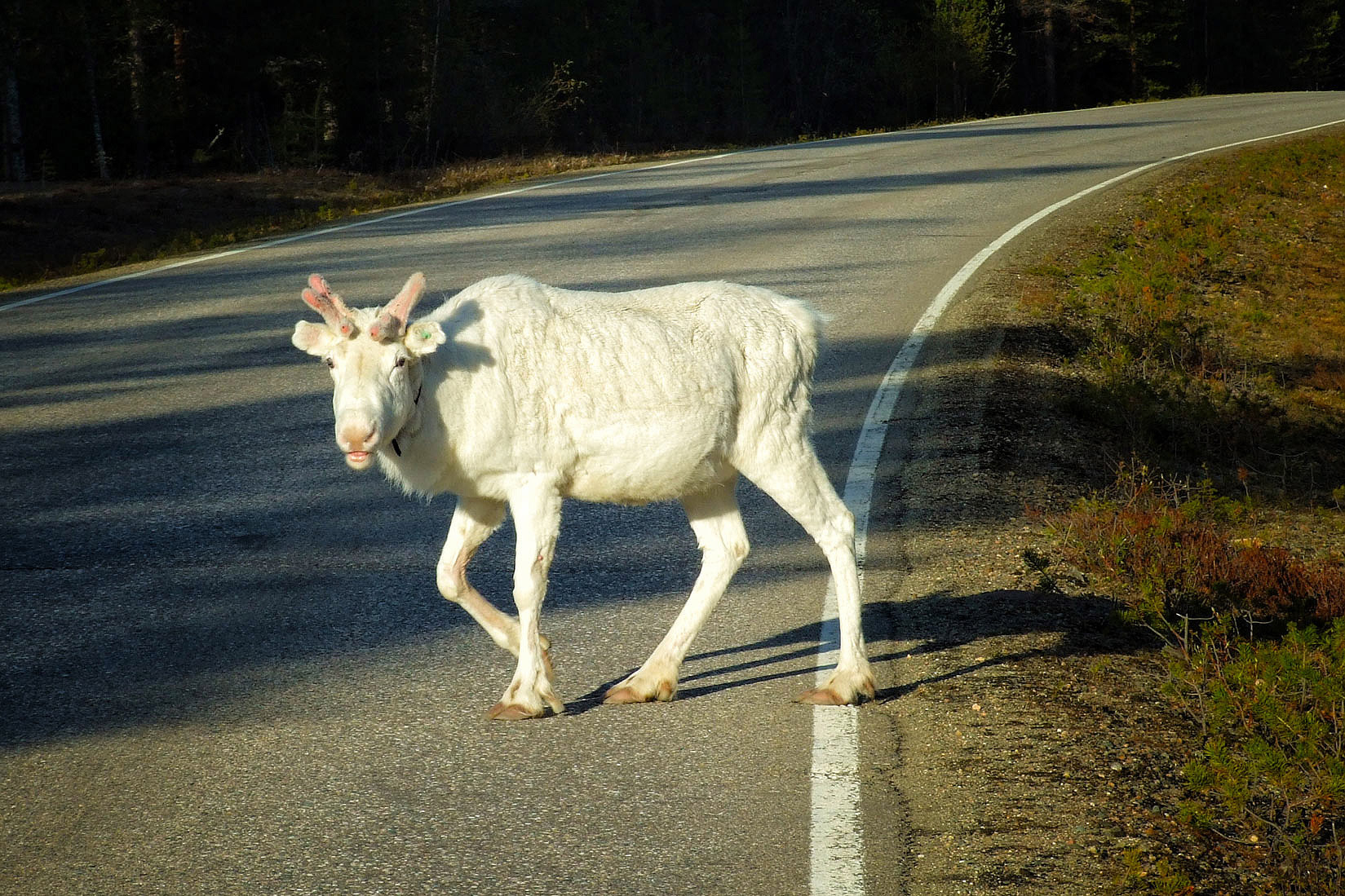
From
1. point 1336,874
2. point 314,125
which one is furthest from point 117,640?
point 314,125

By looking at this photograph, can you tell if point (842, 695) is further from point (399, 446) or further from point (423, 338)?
point (423, 338)

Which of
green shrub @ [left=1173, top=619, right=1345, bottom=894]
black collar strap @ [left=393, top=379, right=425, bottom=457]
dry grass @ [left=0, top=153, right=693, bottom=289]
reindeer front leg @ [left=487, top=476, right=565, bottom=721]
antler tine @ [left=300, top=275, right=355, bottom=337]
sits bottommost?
green shrub @ [left=1173, top=619, right=1345, bottom=894]

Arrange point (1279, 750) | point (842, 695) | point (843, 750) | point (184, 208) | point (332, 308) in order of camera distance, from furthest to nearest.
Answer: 1. point (184, 208)
2. point (842, 695)
3. point (843, 750)
4. point (332, 308)
5. point (1279, 750)

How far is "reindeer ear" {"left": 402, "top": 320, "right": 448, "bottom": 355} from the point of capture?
481cm

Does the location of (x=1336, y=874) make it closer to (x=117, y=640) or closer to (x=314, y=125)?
(x=117, y=640)

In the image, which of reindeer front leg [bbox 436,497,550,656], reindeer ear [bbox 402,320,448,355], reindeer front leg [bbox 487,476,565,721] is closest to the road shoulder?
reindeer front leg [bbox 487,476,565,721]

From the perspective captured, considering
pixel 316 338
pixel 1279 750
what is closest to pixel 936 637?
pixel 1279 750

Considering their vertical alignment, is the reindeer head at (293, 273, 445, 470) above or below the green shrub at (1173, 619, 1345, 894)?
above

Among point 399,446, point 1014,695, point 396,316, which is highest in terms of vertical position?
point 396,316

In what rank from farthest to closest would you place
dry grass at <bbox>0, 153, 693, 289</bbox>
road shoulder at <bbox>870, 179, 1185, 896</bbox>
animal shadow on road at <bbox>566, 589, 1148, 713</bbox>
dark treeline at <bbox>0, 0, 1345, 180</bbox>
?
1. dark treeline at <bbox>0, 0, 1345, 180</bbox>
2. dry grass at <bbox>0, 153, 693, 289</bbox>
3. animal shadow on road at <bbox>566, 589, 1148, 713</bbox>
4. road shoulder at <bbox>870, 179, 1185, 896</bbox>

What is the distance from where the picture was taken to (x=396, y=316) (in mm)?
4809

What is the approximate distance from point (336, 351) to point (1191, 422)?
842 centimetres

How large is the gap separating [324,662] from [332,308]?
1.81m

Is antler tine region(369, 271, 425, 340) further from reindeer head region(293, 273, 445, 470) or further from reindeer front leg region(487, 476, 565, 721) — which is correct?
reindeer front leg region(487, 476, 565, 721)
